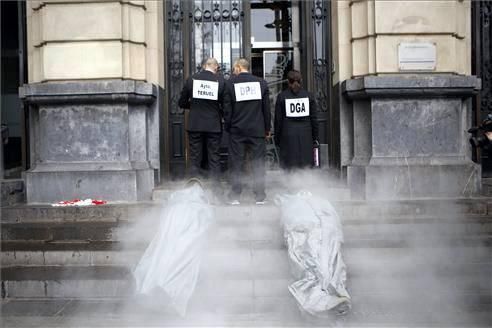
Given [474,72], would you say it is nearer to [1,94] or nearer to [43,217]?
[43,217]

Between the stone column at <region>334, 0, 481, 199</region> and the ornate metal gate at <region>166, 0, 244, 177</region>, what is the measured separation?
8.52 feet

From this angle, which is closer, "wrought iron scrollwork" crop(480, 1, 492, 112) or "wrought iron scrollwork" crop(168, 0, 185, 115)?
"wrought iron scrollwork" crop(480, 1, 492, 112)

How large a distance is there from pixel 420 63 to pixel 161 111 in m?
4.19

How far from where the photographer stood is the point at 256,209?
673 cm

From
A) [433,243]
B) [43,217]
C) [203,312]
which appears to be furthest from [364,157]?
[43,217]

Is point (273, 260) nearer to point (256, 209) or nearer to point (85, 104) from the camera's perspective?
point (256, 209)

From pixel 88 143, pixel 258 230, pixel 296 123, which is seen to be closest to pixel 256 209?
pixel 258 230

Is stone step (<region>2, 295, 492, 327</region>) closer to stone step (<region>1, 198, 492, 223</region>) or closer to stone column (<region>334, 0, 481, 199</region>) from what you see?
stone step (<region>1, 198, 492, 223</region>)

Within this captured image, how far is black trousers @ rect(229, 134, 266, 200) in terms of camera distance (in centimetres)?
726

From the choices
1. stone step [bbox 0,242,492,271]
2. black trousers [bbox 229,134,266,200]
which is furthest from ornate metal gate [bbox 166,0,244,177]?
stone step [bbox 0,242,492,271]

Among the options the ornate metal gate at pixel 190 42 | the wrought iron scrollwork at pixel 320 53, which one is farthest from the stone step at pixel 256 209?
the wrought iron scrollwork at pixel 320 53

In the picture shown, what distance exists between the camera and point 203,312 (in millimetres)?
4980

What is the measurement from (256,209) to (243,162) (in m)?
0.89

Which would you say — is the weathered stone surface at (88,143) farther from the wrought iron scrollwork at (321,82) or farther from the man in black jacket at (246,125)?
the wrought iron scrollwork at (321,82)
